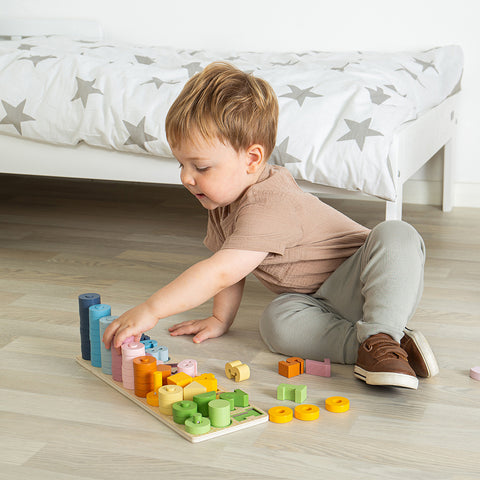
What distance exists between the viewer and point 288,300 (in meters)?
1.17

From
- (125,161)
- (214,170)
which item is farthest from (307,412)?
(125,161)

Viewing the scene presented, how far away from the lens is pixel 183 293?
3.32 feet

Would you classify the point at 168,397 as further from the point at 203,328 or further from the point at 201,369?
the point at 203,328

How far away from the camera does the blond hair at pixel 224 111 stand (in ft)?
3.35

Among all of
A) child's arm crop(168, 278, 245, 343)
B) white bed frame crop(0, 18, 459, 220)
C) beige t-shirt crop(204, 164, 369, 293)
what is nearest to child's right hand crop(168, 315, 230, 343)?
child's arm crop(168, 278, 245, 343)

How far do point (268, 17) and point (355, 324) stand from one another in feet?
5.52

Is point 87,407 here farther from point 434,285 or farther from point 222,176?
point 434,285

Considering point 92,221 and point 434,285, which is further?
point 92,221

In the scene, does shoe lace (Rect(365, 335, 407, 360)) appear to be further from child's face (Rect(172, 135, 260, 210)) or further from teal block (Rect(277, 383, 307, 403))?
child's face (Rect(172, 135, 260, 210))

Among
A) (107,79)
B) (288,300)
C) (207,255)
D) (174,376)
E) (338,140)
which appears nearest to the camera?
(174,376)

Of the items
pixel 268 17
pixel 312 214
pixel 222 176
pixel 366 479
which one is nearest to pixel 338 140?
pixel 312 214

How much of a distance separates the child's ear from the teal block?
34 centimetres

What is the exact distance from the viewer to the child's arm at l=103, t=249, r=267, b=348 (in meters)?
1.00

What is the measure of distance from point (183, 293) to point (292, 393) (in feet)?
0.70
